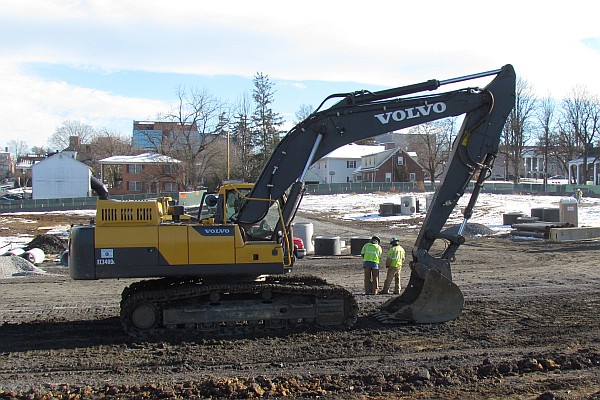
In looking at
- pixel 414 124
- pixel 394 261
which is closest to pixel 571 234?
pixel 394 261

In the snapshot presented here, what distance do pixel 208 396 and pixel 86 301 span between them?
7.84m

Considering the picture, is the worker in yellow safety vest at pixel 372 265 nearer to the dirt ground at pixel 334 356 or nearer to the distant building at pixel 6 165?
the dirt ground at pixel 334 356

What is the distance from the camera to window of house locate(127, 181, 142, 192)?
7369 cm

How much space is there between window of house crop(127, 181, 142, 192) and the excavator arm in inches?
2607

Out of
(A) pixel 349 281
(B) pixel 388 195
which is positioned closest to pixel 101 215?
(A) pixel 349 281

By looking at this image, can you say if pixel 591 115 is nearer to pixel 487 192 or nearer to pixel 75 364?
pixel 487 192

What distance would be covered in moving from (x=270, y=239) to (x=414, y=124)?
10.6ft

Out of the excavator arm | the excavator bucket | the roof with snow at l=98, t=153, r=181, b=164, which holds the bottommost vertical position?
the excavator bucket

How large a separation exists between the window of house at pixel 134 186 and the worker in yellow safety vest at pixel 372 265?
208 ft

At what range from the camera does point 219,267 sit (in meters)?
9.83

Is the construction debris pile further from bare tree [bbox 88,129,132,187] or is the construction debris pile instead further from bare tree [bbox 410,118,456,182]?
bare tree [bbox 88,129,132,187]

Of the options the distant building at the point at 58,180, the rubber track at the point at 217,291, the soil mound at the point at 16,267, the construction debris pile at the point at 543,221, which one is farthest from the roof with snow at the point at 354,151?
the rubber track at the point at 217,291

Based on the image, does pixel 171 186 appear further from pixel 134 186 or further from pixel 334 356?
pixel 334 356

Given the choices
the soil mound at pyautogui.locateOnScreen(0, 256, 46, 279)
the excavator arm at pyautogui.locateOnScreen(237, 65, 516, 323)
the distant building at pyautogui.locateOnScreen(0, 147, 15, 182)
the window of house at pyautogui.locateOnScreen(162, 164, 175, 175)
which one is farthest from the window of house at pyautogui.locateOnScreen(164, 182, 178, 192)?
the distant building at pyautogui.locateOnScreen(0, 147, 15, 182)
